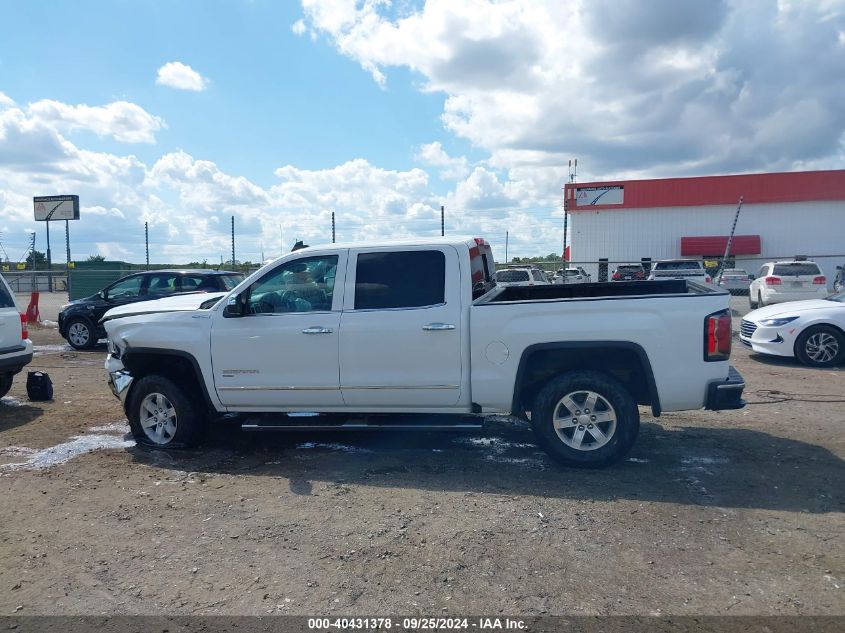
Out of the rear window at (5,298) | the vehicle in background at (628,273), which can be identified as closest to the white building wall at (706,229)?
the vehicle in background at (628,273)

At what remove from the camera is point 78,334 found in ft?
47.3

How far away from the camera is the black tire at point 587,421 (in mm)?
5672

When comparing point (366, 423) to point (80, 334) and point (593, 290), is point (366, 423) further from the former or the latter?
point (80, 334)

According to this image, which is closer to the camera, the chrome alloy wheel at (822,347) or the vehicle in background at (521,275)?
the chrome alloy wheel at (822,347)

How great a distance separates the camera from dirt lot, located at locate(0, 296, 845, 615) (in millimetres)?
3771

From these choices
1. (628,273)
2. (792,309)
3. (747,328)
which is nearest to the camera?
(792,309)

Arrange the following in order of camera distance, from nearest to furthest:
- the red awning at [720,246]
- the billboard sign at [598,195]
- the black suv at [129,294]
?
→ 1. the black suv at [129,294]
2. the red awning at [720,246]
3. the billboard sign at [598,195]

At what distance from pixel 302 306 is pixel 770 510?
4107 mm

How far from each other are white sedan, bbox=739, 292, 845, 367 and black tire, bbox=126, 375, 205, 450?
872cm

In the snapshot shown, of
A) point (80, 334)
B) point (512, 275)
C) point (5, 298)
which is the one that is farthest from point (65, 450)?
point (512, 275)

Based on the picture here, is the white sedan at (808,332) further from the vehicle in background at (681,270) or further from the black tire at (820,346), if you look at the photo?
the vehicle in background at (681,270)

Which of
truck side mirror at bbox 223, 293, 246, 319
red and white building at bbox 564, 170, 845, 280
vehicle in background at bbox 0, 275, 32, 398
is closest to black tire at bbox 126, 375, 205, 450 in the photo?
truck side mirror at bbox 223, 293, 246, 319

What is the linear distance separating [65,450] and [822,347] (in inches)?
406

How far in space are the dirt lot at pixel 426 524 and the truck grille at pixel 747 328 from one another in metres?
4.26
